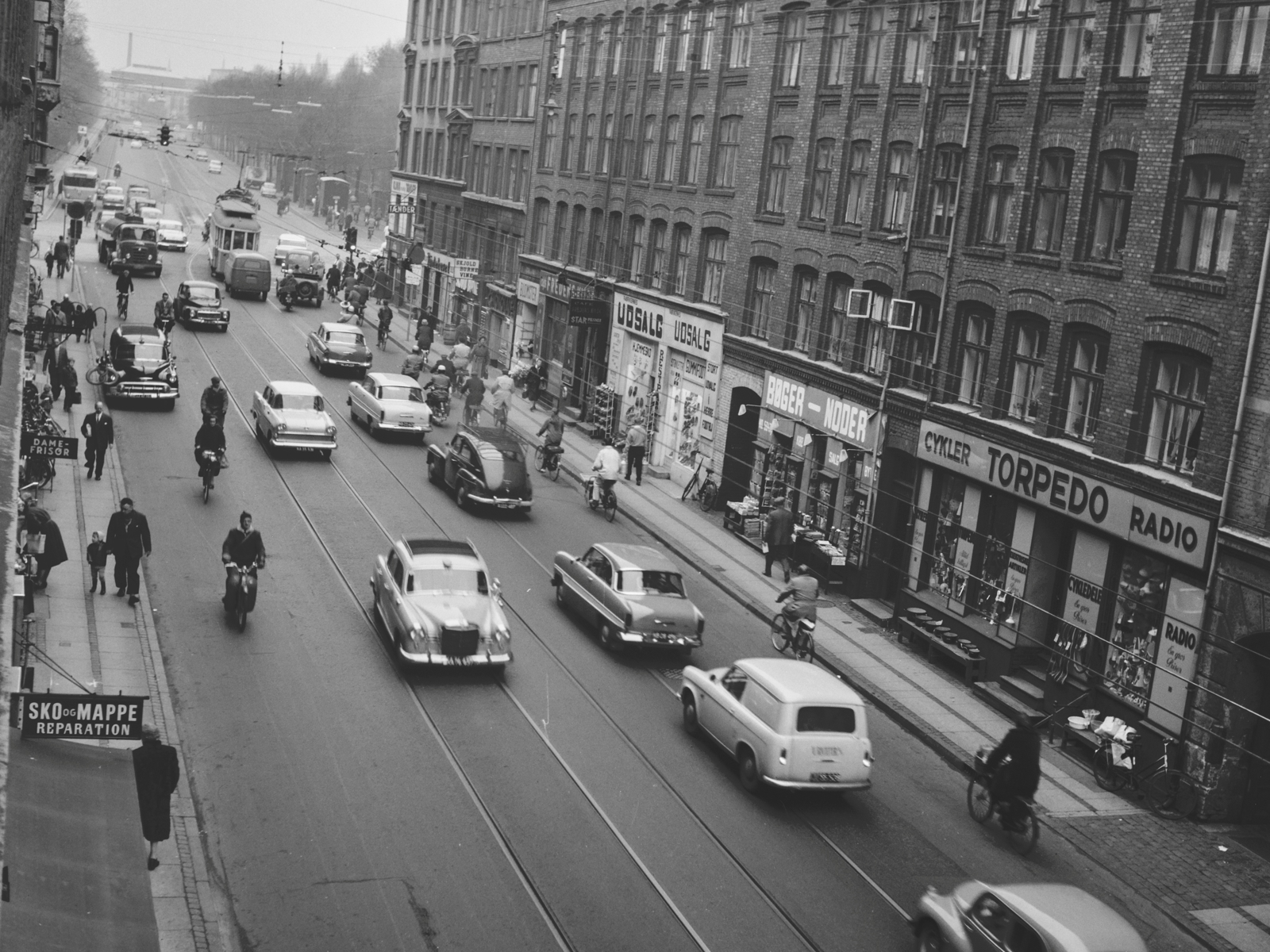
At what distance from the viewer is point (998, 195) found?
2839 cm

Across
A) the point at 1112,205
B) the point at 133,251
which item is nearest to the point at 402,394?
the point at 1112,205

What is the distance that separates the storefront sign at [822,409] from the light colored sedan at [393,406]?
9392 millimetres

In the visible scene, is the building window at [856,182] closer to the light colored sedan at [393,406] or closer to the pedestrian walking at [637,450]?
the pedestrian walking at [637,450]

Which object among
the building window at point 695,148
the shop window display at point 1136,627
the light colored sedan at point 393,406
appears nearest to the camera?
the shop window display at point 1136,627

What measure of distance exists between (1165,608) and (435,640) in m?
11.0

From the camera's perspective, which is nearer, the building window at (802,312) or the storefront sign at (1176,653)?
the storefront sign at (1176,653)

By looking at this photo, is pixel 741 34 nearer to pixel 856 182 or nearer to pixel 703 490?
pixel 856 182

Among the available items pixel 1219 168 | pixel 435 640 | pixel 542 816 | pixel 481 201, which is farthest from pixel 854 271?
pixel 481 201

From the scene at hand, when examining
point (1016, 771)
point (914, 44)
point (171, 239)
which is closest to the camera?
point (1016, 771)

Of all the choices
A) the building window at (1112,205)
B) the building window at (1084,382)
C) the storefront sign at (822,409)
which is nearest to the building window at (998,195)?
the building window at (1112,205)

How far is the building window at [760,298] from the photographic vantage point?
122 feet

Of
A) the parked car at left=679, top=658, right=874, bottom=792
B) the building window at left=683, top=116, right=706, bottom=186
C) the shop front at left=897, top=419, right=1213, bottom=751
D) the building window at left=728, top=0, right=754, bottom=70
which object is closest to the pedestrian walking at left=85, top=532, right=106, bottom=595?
the parked car at left=679, top=658, right=874, bottom=792

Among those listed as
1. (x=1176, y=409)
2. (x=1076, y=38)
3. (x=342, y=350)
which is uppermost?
(x=1076, y=38)

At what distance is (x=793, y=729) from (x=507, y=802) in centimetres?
368
